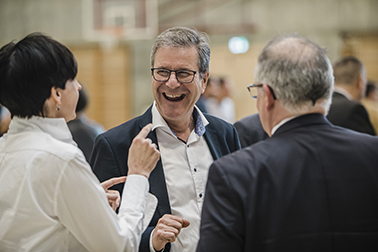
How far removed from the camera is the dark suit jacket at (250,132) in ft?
9.70

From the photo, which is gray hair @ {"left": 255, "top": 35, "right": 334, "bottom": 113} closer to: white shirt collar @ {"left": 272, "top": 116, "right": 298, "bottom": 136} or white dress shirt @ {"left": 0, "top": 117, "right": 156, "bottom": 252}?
white shirt collar @ {"left": 272, "top": 116, "right": 298, "bottom": 136}

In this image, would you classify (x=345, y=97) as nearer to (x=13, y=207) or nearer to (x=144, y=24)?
(x=13, y=207)

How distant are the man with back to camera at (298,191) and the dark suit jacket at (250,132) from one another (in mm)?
1533

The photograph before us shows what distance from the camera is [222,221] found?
134 centimetres

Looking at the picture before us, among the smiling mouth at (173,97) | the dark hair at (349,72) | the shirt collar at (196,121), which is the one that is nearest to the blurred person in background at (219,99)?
the dark hair at (349,72)

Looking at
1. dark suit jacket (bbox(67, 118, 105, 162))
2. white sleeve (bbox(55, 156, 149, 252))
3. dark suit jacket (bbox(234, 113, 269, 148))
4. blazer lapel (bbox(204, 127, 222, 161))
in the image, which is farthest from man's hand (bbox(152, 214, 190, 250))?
dark suit jacket (bbox(67, 118, 105, 162))

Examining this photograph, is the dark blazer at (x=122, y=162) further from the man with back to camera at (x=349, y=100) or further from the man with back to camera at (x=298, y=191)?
the man with back to camera at (x=349, y=100)

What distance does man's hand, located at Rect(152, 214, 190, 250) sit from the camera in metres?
1.66

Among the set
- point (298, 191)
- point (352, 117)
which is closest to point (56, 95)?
point (298, 191)

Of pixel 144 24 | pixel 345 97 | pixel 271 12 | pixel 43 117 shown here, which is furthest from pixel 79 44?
pixel 43 117

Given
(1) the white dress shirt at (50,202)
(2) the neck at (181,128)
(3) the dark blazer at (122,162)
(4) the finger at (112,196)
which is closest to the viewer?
(1) the white dress shirt at (50,202)

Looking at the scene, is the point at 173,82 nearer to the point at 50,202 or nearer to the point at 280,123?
the point at 280,123

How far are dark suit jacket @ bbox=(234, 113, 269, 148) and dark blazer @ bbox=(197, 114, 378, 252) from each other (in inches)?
61.7

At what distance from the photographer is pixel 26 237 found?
137 centimetres
